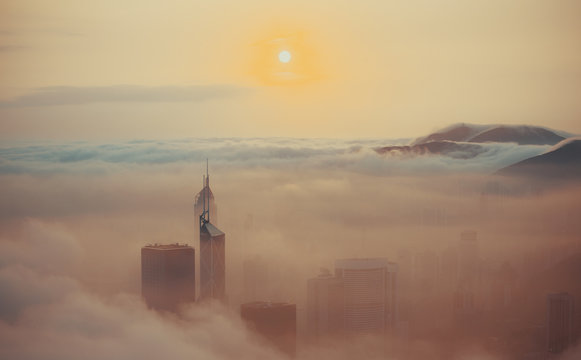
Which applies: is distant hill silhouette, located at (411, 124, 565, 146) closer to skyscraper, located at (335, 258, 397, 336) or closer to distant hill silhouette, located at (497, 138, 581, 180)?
distant hill silhouette, located at (497, 138, 581, 180)

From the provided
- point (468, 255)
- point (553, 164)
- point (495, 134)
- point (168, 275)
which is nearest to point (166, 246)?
point (168, 275)

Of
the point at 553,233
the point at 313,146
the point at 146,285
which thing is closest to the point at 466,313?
the point at 553,233

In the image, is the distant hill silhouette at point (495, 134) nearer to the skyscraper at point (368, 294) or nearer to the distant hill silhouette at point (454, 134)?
the distant hill silhouette at point (454, 134)

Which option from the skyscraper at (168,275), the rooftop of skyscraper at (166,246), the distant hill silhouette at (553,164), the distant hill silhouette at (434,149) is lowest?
the skyscraper at (168,275)

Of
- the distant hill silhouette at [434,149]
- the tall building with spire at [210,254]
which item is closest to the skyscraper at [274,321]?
the tall building with spire at [210,254]

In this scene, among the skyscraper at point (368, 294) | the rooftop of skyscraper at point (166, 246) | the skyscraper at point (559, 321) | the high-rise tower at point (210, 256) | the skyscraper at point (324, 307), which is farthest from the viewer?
the skyscraper at point (559, 321)

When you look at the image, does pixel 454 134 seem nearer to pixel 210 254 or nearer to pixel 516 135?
pixel 516 135
